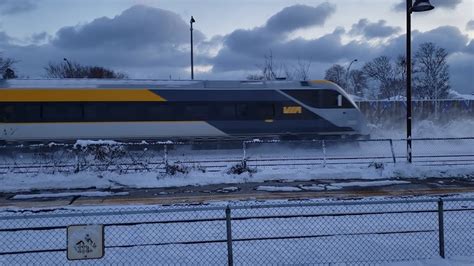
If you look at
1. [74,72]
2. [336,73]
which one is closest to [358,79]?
[336,73]

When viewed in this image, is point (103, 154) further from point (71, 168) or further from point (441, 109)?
point (441, 109)

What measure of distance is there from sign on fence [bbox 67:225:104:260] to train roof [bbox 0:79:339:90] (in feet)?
62.5

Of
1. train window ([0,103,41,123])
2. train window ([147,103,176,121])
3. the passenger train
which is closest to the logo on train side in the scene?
the passenger train

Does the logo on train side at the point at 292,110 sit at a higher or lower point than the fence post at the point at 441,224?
higher

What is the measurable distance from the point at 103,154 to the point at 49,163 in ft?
6.61

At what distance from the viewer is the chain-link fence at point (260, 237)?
6.50 m

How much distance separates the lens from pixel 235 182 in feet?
48.3

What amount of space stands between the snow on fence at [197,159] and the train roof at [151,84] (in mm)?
3120

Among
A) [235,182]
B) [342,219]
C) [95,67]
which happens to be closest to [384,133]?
[235,182]

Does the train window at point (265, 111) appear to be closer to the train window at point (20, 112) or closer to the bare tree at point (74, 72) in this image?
the train window at point (20, 112)

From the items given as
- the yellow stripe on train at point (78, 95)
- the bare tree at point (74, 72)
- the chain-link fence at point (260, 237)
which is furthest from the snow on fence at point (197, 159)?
the bare tree at point (74, 72)

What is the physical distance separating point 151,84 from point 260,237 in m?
17.9

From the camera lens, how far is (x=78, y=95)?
23.2 meters

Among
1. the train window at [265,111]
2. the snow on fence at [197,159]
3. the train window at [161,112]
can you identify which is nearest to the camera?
the snow on fence at [197,159]
